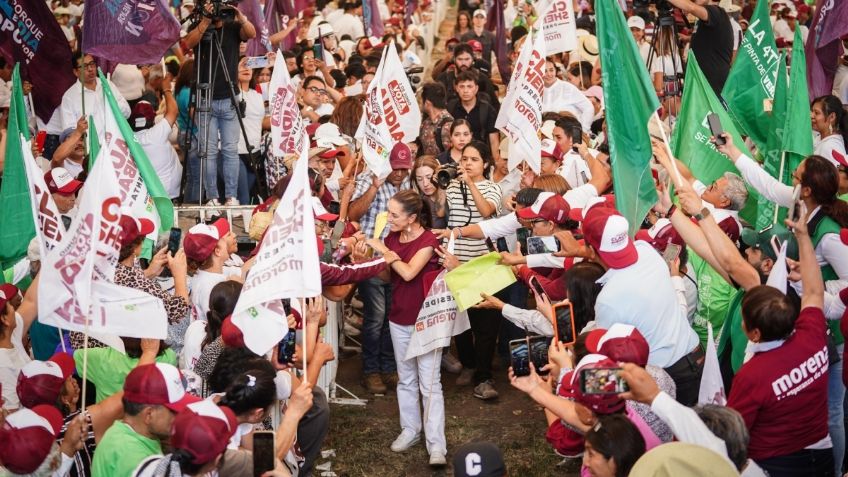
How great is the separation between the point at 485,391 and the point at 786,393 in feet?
12.7

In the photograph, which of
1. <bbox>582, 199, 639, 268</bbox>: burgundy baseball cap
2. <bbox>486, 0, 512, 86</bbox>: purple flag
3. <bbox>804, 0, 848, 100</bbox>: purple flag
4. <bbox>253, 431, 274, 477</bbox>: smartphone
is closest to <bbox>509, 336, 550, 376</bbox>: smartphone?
<bbox>582, 199, 639, 268</bbox>: burgundy baseball cap

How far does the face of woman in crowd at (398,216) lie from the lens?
7.54m

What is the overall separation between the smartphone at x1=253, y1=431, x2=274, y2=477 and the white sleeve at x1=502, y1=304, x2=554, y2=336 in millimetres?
2345

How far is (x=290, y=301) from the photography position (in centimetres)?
649

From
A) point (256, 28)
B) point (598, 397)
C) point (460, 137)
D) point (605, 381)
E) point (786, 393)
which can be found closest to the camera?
point (605, 381)

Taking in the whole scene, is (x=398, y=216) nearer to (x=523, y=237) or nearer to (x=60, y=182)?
(x=523, y=237)

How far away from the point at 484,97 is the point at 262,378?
274 inches

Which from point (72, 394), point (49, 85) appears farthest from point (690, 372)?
point (49, 85)

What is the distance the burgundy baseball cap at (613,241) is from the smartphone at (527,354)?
62 cm

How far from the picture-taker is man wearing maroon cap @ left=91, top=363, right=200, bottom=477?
4.73 m

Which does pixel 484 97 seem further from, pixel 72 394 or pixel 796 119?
pixel 72 394

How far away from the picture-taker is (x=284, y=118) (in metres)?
9.55

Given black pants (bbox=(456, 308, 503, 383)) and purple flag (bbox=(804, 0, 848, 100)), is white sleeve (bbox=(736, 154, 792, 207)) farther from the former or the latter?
black pants (bbox=(456, 308, 503, 383))

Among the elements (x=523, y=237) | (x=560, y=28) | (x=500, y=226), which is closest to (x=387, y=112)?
(x=500, y=226)
